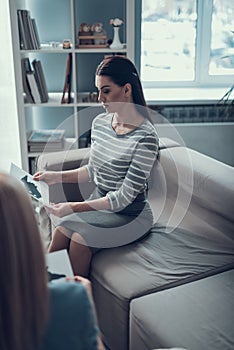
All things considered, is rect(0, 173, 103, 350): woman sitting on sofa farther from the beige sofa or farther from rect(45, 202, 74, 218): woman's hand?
rect(45, 202, 74, 218): woman's hand

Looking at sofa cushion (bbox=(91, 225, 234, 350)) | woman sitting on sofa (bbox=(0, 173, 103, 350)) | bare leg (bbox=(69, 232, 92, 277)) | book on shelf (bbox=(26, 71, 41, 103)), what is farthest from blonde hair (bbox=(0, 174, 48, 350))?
book on shelf (bbox=(26, 71, 41, 103))

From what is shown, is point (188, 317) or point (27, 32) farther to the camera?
point (27, 32)

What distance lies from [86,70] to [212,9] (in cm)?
107

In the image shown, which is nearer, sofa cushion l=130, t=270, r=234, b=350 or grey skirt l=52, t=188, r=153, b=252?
sofa cushion l=130, t=270, r=234, b=350

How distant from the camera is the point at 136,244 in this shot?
1.90 metres

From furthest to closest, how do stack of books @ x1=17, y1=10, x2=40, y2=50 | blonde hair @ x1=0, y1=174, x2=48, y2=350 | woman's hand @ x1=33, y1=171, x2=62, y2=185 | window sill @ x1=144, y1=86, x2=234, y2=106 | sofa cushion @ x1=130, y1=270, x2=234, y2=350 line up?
window sill @ x1=144, y1=86, x2=234, y2=106 < stack of books @ x1=17, y1=10, x2=40, y2=50 < woman's hand @ x1=33, y1=171, x2=62, y2=185 < sofa cushion @ x1=130, y1=270, x2=234, y2=350 < blonde hair @ x1=0, y1=174, x2=48, y2=350

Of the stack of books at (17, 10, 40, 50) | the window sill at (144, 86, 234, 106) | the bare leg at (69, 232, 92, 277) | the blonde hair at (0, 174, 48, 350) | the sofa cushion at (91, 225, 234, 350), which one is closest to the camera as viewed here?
the blonde hair at (0, 174, 48, 350)

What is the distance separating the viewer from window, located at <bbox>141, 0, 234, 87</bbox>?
343 cm

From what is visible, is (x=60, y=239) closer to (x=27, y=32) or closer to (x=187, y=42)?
(x=27, y=32)

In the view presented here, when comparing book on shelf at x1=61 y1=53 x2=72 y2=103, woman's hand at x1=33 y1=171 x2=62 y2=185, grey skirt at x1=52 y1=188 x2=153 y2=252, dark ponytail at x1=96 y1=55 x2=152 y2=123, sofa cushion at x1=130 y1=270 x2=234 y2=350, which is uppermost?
dark ponytail at x1=96 y1=55 x2=152 y2=123

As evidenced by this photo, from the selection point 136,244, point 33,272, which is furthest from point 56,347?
point 136,244

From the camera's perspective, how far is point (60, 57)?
3078mm

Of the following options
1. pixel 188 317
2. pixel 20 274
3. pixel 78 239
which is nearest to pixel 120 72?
pixel 78 239

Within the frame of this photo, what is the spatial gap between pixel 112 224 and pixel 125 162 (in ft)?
0.83
